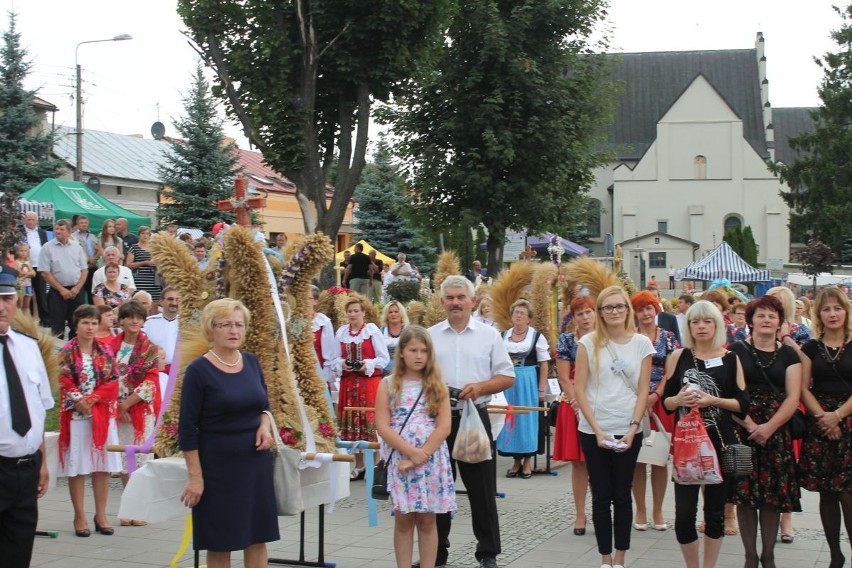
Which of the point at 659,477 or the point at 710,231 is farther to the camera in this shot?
the point at 710,231

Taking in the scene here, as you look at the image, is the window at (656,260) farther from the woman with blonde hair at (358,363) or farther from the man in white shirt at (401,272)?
the woman with blonde hair at (358,363)

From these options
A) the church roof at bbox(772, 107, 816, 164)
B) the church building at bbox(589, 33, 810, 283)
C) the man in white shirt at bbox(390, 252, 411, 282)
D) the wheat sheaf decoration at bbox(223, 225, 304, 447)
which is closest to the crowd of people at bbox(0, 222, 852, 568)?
the wheat sheaf decoration at bbox(223, 225, 304, 447)

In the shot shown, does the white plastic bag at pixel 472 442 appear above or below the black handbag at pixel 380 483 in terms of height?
above

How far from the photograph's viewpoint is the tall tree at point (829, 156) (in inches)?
2352

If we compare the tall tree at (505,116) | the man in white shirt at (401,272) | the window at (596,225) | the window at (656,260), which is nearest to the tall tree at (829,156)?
the window at (656,260)

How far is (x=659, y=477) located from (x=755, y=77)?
83068 mm

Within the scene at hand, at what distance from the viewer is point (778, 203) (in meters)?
76.9

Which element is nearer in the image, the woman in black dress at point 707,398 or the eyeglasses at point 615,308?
the woman in black dress at point 707,398

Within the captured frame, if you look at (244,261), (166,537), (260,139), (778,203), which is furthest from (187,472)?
(778,203)

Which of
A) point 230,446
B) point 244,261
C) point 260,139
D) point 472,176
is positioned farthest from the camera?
point 472,176

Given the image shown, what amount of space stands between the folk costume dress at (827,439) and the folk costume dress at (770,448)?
0.13 m

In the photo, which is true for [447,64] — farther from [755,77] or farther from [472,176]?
[755,77]

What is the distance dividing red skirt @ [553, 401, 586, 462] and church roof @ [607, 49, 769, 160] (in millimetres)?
77095

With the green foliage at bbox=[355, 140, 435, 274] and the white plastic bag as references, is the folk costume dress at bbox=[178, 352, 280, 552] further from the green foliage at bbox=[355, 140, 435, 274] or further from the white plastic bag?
the green foliage at bbox=[355, 140, 435, 274]
